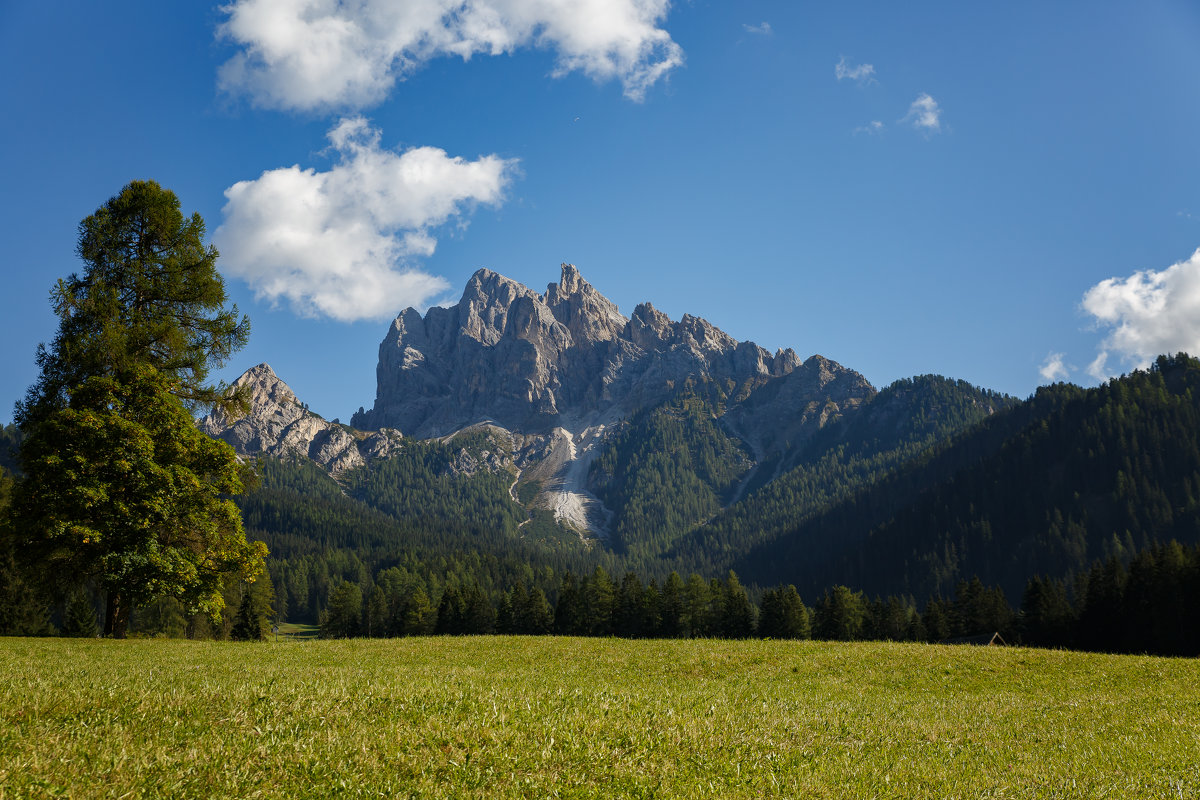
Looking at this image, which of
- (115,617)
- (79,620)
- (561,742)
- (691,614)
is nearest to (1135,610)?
(691,614)

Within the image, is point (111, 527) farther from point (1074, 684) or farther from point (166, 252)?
point (1074, 684)

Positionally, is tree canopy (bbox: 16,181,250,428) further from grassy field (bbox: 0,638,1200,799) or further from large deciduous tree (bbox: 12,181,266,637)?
grassy field (bbox: 0,638,1200,799)

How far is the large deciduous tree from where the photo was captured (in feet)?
91.5

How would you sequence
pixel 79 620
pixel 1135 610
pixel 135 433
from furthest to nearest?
pixel 1135 610
pixel 79 620
pixel 135 433

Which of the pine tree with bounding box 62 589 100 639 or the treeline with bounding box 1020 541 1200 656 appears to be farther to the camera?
the treeline with bounding box 1020 541 1200 656

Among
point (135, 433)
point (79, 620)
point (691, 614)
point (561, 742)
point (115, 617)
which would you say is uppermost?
point (135, 433)

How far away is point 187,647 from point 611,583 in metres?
72.4

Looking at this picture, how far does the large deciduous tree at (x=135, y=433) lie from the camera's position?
27.9 meters

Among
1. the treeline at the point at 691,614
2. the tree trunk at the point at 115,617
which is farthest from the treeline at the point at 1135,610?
the tree trunk at the point at 115,617

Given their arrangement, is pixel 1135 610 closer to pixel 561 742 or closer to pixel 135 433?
pixel 561 742

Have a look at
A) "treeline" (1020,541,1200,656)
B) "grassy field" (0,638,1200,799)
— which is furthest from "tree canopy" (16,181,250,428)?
"treeline" (1020,541,1200,656)

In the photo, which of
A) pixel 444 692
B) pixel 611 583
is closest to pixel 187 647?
pixel 444 692

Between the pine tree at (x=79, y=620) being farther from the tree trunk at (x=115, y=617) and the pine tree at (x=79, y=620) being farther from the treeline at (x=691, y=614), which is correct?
the treeline at (x=691, y=614)

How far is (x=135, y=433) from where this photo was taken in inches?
1121
